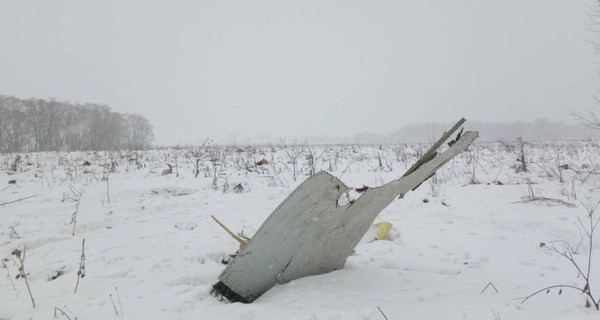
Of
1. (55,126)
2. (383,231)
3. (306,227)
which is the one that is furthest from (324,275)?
(55,126)

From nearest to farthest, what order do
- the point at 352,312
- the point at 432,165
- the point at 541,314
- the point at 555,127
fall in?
the point at 541,314 → the point at 352,312 → the point at 432,165 → the point at 555,127

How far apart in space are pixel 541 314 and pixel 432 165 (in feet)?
2.41

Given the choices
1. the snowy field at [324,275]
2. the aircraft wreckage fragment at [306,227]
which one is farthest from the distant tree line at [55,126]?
the aircraft wreckage fragment at [306,227]

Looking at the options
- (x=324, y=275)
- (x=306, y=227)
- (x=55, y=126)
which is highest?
(x=55, y=126)

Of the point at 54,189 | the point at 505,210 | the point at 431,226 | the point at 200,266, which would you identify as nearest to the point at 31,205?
the point at 54,189

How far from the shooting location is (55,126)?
36.8 m

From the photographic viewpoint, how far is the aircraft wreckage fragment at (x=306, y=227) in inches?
59.1

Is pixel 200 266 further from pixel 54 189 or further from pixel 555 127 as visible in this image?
pixel 555 127

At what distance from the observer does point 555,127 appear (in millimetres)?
85500

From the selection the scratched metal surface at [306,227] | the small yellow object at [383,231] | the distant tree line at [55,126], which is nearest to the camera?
the scratched metal surface at [306,227]

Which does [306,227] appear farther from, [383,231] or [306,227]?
[383,231]

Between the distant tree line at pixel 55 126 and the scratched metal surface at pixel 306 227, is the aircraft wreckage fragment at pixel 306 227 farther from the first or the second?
the distant tree line at pixel 55 126

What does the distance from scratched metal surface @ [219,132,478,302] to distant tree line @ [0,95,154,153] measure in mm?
31855

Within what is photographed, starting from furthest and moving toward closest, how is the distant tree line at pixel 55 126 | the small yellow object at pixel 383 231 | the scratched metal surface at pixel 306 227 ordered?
1. the distant tree line at pixel 55 126
2. the small yellow object at pixel 383 231
3. the scratched metal surface at pixel 306 227
